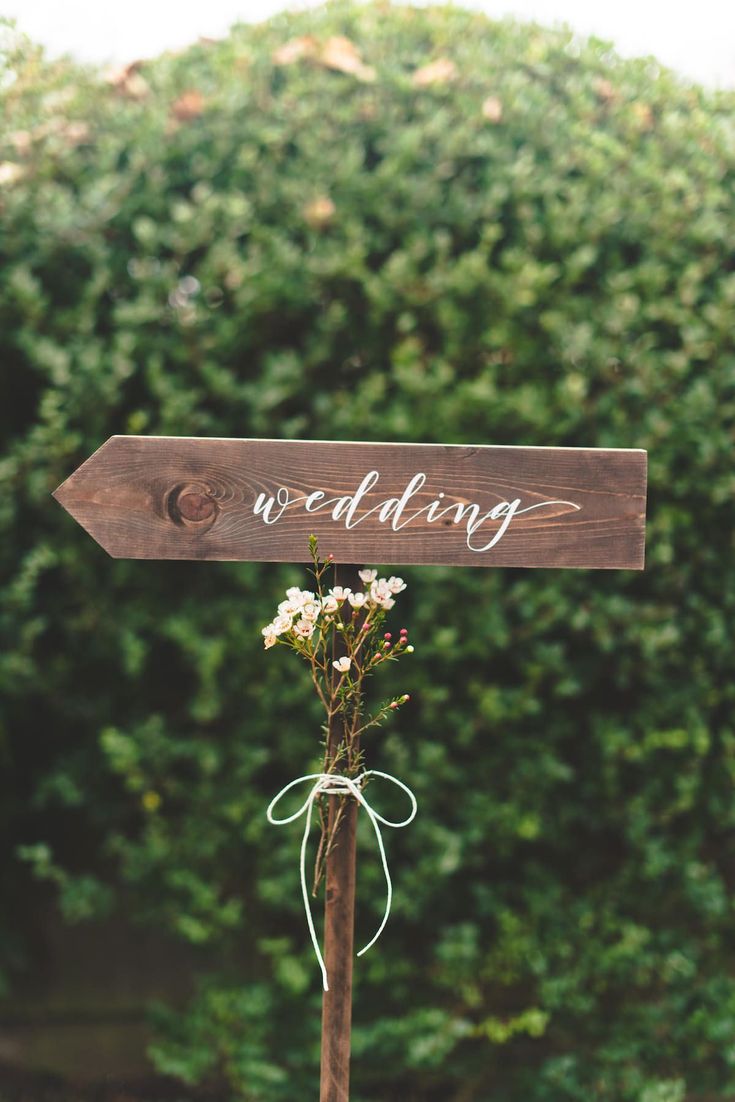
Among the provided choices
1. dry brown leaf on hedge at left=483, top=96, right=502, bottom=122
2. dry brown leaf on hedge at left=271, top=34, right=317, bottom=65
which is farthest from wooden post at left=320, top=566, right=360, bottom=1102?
dry brown leaf on hedge at left=271, top=34, right=317, bottom=65

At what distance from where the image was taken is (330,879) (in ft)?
5.17

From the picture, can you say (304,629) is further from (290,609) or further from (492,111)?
(492,111)

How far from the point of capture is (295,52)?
2.36m

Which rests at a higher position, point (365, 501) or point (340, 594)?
point (365, 501)

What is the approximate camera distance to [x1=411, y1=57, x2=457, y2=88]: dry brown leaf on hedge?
234cm

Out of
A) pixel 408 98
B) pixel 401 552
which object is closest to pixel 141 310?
pixel 408 98

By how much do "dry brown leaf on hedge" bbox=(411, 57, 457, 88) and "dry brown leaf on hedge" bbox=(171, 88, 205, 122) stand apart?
1.64ft

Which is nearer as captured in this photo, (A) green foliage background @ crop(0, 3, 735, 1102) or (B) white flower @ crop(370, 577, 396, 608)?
(B) white flower @ crop(370, 577, 396, 608)

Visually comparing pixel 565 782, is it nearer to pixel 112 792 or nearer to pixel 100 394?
pixel 112 792

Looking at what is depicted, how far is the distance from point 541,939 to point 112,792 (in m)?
1.10

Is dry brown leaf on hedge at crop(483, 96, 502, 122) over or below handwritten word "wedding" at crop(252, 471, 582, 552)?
over

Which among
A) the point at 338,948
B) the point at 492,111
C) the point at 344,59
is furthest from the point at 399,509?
the point at 344,59

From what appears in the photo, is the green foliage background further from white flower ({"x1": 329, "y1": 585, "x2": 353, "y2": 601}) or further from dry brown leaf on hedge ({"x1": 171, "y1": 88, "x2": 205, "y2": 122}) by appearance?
white flower ({"x1": 329, "y1": 585, "x2": 353, "y2": 601})

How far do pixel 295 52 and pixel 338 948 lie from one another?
1.99 meters
